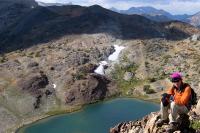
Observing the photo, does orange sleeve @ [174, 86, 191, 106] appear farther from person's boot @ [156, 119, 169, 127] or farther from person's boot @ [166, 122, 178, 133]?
person's boot @ [156, 119, 169, 127]

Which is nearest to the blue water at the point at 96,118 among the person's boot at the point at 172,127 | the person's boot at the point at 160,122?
the person's boot at the point at 160,122

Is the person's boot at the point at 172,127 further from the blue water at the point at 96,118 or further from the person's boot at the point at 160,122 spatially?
the blue water at the point at 96,118

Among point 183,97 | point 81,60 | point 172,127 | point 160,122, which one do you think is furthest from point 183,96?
point 81,60

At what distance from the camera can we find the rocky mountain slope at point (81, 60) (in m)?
77.5

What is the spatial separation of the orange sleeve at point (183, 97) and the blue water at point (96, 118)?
1741 inches

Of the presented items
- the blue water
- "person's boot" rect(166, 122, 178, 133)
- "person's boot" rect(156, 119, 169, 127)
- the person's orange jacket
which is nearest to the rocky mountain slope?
the blue water

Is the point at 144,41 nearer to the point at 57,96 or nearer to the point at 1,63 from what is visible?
the point at 57,96

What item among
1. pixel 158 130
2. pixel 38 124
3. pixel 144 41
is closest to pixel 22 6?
pixel 144 41

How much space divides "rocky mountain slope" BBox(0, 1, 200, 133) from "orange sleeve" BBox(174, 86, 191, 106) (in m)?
59.2

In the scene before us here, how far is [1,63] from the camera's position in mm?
97438

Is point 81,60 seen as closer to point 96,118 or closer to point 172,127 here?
point 96,118

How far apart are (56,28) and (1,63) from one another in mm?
51881

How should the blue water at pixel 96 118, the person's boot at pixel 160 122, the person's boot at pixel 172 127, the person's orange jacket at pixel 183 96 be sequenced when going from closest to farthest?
the person's orange jacket at pixel 183 96, the person's boot at pixel 172 127, the person's boot at pixel 160 122, the blue water at pixel 96 118

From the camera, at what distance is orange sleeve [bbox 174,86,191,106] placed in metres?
12.5
